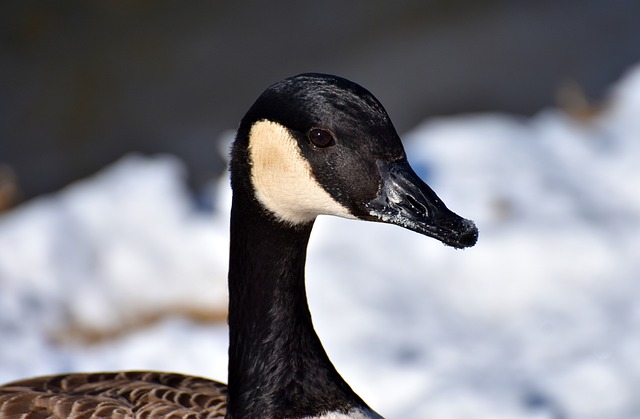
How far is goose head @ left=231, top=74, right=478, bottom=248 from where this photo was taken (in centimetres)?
296

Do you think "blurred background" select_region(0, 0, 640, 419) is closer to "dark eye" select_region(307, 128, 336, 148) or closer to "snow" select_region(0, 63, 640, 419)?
"snow" select_region(0, 63, 640, 419)

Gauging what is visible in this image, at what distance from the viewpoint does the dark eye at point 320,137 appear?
9.74 feet

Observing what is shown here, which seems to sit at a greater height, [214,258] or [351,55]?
[351,55]

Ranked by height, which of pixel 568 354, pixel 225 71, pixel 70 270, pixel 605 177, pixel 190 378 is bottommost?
pixel 190 378

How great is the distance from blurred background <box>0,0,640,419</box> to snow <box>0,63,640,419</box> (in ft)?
0.04

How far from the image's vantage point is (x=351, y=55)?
9.66 metres

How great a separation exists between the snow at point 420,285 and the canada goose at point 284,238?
59.4 inches

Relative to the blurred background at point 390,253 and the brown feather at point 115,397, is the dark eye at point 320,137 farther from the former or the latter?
the blurred background at point 390,253

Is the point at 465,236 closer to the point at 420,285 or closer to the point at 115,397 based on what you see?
the point at 115,397

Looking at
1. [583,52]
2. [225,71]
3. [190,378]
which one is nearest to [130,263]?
[190,378]

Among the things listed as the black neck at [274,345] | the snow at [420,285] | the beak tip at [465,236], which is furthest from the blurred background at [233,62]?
the beak tip at [465,236]

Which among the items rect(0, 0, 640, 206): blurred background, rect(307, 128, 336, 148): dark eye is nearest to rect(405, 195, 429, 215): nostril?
rect(307, 128, 336, 148): dark eye

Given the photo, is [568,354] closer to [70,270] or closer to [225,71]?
[70,270]

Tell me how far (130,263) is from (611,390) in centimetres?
291
